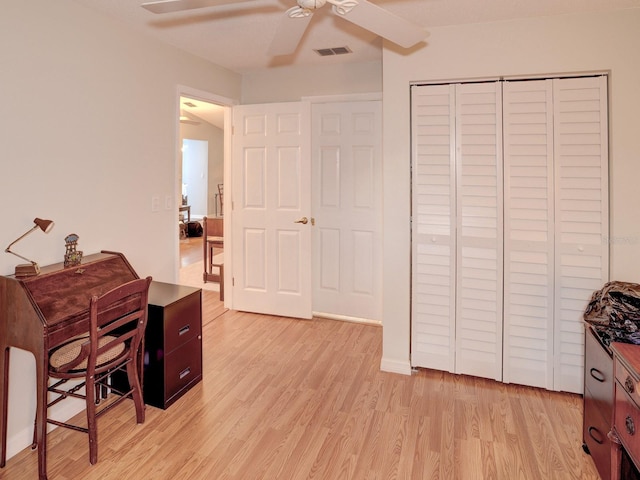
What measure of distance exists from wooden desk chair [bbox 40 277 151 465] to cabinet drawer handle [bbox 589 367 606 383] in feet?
7.18

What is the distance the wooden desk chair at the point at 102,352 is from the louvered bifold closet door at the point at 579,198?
2.45 metres

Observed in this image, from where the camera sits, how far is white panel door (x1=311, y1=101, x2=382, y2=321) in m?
3.84

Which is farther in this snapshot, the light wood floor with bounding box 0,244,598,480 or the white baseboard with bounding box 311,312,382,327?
the white baseboard with bounding box 311,312,382,327

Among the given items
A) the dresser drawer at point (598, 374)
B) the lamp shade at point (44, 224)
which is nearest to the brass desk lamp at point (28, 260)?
the lamp shade at point (44, 224)

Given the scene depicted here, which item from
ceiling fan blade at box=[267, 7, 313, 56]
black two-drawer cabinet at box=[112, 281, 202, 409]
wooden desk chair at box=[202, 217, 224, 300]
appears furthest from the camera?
wooden desk chair at box=[202, 217, 224, 300]

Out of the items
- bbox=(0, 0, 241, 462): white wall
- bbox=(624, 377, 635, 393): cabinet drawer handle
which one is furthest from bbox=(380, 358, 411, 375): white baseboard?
bbox=(0, 0, 241, 462): white wall

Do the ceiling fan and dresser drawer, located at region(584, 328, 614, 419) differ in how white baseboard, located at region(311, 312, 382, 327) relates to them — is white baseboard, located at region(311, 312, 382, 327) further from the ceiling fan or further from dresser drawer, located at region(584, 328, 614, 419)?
the ceiling fan

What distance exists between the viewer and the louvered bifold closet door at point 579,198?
246 centimetres

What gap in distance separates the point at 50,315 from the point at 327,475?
145 cm

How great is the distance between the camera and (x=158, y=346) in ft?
8.02

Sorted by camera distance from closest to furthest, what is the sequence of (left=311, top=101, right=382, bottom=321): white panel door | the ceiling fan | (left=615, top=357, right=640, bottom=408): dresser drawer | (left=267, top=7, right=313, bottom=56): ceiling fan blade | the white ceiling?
(left=615, top=357, right=640, bottom=408): dresser drawer, the ceiling fan, (left=267, top=7, right=313, bottom=56): ceiling fan blade, the white ceiling, (left=311, top=101, right=382, bottom=321): white panel door

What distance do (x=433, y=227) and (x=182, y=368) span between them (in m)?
1.87

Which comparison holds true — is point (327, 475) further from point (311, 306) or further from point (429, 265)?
point (311, 306)

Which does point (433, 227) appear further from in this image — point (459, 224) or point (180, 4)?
point (180, 4)
